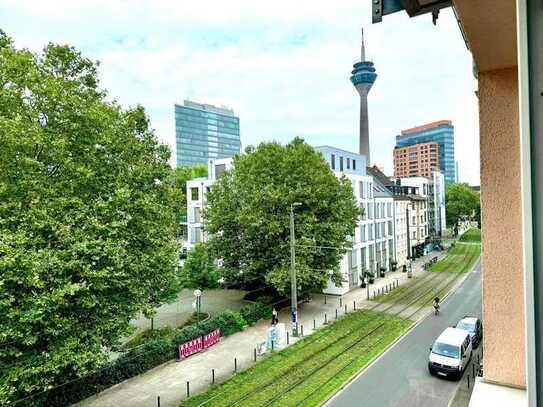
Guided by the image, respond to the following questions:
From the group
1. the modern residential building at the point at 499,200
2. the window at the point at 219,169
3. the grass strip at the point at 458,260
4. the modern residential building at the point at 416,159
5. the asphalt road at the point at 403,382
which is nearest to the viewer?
the modern residential building at the point at 499,200

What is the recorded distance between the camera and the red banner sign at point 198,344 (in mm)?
17281

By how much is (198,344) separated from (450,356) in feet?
36.8

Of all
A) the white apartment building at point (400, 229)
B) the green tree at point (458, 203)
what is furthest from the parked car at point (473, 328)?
the green tree at point (458, 203)

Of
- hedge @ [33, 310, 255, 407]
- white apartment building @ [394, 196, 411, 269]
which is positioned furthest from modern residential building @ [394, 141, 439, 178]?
hedge @ [33, 310, 255, 407]

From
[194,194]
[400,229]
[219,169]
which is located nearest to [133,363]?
[219,169]

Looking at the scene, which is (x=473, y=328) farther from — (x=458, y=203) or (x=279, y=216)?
(x=458, y=203)

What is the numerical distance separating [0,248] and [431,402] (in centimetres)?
1393

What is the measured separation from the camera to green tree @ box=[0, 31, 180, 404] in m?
9.62

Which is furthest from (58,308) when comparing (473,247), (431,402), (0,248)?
(473,247)

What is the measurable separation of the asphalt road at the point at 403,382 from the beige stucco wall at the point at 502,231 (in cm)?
A: 1165

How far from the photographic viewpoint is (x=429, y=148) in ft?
399

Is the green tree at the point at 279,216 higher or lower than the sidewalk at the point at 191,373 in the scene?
higher

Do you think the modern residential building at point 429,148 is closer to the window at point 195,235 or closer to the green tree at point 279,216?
the window at point 195,235

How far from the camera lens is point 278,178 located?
2319cm
